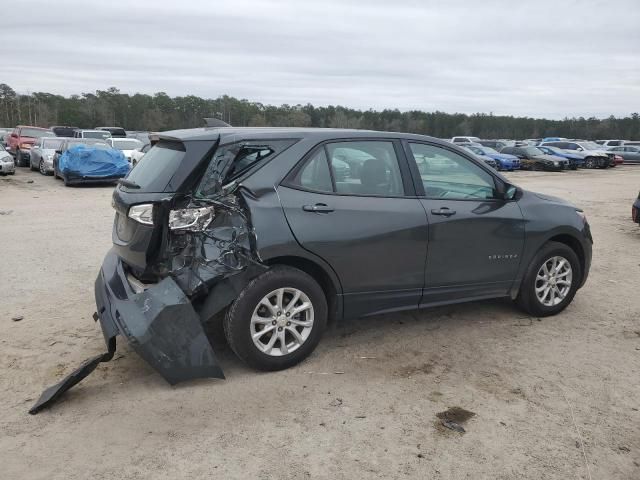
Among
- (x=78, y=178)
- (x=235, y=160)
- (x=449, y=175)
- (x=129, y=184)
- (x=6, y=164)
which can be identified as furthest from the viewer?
(x=6, y=164)

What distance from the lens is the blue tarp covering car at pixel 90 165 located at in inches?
679

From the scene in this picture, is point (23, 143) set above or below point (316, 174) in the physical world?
below

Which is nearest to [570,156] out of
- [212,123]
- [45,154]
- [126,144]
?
[126,144]

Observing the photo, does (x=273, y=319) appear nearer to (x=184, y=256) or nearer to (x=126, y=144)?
(x=184, y=256)

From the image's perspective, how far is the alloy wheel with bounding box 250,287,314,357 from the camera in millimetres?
4008

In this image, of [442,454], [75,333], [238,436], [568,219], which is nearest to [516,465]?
[442,454]

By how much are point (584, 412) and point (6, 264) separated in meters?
6.73

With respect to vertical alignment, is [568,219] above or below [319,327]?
above

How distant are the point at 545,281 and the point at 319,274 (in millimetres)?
2419

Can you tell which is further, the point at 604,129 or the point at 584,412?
the point at 604,129

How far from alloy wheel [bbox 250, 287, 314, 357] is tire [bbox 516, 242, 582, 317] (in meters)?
2.31

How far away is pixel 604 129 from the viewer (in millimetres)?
83562

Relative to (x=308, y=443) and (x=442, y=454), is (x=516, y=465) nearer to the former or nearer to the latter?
(x=442, y=454)

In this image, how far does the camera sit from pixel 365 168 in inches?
176
